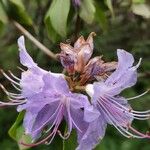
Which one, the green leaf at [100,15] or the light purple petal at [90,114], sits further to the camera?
the green leaf at [100,15]

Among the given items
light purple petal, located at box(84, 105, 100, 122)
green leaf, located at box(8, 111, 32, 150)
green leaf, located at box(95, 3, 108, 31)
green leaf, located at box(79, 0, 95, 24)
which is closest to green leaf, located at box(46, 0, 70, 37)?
green leaf, located at box(79, 0, 95, 24)

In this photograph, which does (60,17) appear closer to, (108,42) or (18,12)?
(18,12)

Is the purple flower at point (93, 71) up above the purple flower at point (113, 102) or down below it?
above

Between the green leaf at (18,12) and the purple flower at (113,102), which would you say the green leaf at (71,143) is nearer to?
the purple flower at (113,102)

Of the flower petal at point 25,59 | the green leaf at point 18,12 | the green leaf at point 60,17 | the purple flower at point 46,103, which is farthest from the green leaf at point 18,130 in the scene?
the green leaf at point 18,12

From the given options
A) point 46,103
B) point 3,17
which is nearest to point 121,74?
point 46,103

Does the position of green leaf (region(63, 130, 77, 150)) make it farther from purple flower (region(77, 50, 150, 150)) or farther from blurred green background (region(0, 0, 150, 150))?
blurred green background (region(0, 0, 150, 150))

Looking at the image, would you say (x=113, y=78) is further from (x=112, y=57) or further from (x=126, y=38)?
(x=126, y=38)

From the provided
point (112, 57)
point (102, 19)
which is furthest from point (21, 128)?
point (112, 57)
